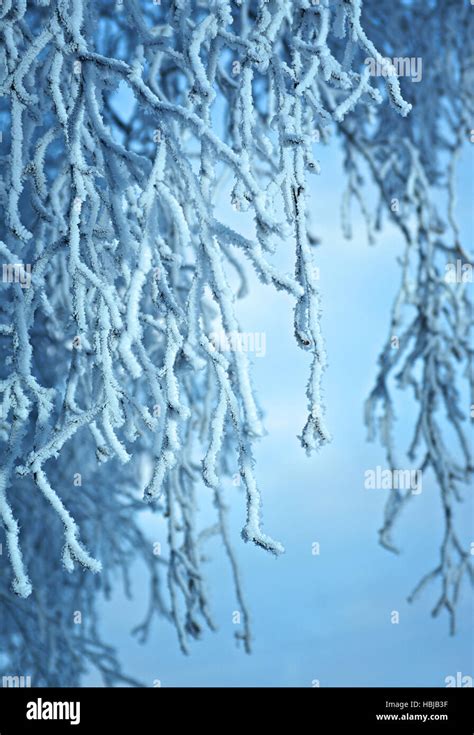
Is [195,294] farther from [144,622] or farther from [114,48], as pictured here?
[144,622]

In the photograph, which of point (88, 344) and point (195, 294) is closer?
point (195, 294)

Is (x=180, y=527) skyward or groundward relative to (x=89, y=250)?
groundward

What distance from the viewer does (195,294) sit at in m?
1.11

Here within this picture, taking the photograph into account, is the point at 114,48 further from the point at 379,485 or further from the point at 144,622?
the point at 144,622

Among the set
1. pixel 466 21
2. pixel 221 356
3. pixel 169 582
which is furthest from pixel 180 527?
pixel 466 21

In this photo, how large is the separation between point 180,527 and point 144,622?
1309 millimetres

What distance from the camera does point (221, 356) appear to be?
1.09 m

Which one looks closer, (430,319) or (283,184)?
(283,184)

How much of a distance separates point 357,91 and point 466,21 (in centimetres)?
186
